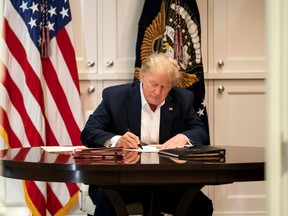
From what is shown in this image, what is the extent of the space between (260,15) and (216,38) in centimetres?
38

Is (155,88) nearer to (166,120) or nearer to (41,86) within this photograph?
(166,120)

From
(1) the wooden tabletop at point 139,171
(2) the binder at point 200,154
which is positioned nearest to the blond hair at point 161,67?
(2) the binder at point 200,154

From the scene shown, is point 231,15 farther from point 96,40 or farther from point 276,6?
point 276,6

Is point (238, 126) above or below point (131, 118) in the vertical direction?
below

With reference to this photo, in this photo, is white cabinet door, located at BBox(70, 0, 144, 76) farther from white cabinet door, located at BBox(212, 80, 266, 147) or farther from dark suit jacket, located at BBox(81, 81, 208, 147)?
dark suit jacket, located at BBox(81, 81, 208, 147)

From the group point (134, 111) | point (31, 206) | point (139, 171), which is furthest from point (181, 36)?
point (139, 171)

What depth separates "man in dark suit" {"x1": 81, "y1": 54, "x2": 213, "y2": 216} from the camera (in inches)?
108

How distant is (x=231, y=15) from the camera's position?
419 cm

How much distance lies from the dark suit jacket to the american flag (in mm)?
1059

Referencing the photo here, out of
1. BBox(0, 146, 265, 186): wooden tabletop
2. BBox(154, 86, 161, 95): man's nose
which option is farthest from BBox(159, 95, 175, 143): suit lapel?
BBox(0, 146, 265, 186): wooden tabletop

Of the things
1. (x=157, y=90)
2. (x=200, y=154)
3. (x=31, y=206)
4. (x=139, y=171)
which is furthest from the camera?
(x=31, y=206)

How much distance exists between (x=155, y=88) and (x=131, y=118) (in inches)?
7.8

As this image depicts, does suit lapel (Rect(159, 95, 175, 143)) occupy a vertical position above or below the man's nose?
below

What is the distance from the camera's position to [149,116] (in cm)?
289
